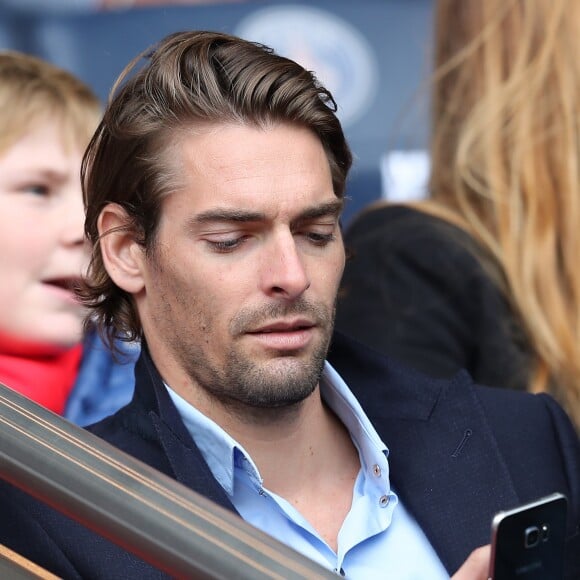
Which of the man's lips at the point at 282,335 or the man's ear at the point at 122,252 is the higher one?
the man's ear at the point at 122,252

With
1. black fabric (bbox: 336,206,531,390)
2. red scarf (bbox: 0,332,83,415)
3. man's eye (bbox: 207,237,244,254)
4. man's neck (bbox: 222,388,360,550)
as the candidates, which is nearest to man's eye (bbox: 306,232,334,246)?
man's eye (bbox: 207,237,244,254)

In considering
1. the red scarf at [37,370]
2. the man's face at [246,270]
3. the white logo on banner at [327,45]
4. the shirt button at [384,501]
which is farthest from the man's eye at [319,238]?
the white logo on banner at [327,45]

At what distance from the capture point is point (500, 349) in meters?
2.29

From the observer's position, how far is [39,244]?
228 centimetres

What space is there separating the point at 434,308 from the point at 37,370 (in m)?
0.72

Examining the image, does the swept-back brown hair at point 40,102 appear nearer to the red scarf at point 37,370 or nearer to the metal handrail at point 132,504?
the red scarf at point 37,370

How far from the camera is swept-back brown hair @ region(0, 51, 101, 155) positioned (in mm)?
2348

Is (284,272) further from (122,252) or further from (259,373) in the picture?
(122,252)

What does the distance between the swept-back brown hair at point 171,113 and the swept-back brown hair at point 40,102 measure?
1.56ft

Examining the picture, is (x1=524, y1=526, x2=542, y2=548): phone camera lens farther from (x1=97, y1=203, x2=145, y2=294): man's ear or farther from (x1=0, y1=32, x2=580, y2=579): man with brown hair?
(x1=97, y1=203, x2=145, y2=294): man's ear

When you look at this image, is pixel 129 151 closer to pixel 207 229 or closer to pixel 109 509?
pixel 207 229

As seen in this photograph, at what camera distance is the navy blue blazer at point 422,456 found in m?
1.59

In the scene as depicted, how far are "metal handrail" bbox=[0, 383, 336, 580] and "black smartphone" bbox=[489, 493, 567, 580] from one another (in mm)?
236

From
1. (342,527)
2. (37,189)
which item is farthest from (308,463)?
(37,189)
